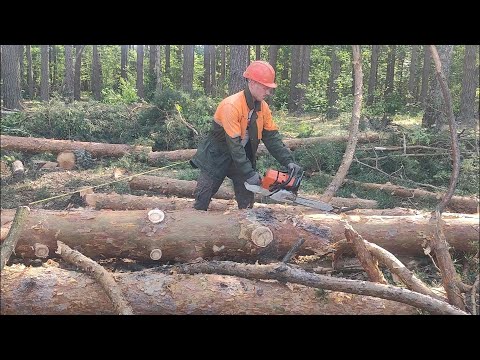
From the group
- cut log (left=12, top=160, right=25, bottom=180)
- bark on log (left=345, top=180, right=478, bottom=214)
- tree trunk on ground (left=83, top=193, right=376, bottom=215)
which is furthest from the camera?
cut log (left=12, top=160, right=25, bottom=180)

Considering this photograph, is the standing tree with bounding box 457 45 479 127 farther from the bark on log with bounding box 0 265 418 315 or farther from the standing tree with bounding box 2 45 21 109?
the standing tree with bounding box 2 45 21 109

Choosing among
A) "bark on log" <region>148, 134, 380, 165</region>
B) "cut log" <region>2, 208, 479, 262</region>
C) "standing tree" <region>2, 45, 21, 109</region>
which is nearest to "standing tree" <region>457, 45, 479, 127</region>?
"bark on log" <region>148, 134, 380, 165</region>

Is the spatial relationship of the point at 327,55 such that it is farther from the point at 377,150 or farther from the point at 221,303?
the point at 221,303

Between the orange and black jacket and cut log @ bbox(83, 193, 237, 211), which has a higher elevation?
the orange and black jacket

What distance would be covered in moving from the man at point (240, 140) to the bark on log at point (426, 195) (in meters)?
2.60

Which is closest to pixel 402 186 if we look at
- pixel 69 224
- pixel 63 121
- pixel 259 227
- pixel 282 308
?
pixel 259 227

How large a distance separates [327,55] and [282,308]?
63.7 feet

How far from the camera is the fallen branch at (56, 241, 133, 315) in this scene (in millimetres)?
3346

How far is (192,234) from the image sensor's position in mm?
4320

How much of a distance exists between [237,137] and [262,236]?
1042mm

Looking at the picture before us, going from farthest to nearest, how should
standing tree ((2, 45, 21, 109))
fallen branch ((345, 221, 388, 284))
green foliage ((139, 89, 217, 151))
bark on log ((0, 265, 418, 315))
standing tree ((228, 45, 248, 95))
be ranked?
standing tree ((2, 45, 21, 109)) < standing tree ((228, 45, 248, 95)) < green foliage ((139, 89, 217, 151)) < fallen branch ((345, 221, 388, 284)) < bark on log ((0, 265, 418, 315))

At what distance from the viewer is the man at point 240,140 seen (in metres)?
4.63

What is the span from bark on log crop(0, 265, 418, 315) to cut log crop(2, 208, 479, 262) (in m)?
0.58

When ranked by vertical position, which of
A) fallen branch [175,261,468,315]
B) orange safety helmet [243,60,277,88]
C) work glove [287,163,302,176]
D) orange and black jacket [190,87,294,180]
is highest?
orange safety helmet [243,60,277,88]
